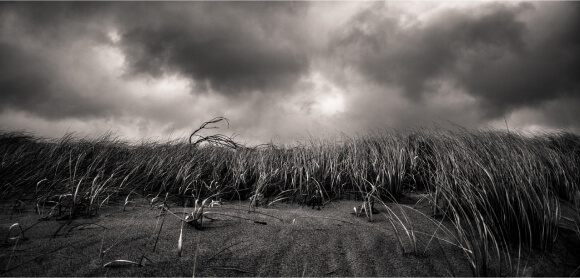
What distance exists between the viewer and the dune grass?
2.22 meters

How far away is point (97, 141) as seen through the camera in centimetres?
567

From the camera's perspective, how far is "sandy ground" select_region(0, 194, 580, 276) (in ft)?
5.34

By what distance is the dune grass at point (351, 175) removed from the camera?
222cm

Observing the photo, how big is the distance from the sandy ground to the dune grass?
0.66ft

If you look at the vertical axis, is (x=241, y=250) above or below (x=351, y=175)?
below

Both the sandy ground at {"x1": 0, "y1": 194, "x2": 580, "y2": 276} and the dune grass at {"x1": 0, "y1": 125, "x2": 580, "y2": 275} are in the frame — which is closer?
the sandy ground at {"x1": 0, "y1": 194, "x2": 580, "y2": 276}

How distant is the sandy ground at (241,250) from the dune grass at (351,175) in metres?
0.20

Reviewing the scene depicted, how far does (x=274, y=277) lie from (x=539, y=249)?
6.04 feet

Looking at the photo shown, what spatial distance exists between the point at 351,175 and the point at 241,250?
1.96 m

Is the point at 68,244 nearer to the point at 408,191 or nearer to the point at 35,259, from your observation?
the point at 35,259

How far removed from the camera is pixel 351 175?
3.46m

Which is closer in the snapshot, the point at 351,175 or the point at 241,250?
the point at 241,250

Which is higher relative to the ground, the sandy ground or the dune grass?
the dune grass

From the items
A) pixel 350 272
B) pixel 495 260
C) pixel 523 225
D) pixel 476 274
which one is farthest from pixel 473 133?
pixel 350 272
